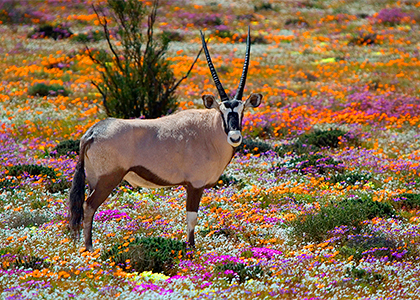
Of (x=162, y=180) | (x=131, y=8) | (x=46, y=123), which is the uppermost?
(x=131, y=8)

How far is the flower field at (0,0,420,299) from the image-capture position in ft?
21.8

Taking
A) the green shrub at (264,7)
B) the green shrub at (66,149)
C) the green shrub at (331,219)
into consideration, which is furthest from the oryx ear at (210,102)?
the green shrub at (264,7)

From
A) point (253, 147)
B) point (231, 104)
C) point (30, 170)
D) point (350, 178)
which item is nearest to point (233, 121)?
point (231, 104)

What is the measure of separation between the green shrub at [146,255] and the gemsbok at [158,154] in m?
0.44

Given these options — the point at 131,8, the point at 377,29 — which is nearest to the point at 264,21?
the point at 377,29

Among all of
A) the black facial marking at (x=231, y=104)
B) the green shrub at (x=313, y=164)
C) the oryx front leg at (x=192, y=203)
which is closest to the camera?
the black facial marking at (x=231, y=104)

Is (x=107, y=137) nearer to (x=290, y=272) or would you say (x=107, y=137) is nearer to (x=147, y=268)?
(x=147, y=268)

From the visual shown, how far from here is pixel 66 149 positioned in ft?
44.7

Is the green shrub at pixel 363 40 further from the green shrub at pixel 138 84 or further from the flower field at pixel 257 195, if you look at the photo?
the green shrub at pixel 138 84

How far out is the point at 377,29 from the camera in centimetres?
3991

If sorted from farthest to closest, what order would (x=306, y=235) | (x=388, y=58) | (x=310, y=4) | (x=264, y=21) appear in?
(x=310, y=4), (x=264, y=21), (x=388, y=58), (x=306, y=235)

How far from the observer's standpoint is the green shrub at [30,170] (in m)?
11.7

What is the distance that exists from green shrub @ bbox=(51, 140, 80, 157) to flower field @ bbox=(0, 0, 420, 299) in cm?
9

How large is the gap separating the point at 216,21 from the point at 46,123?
25.4 m
